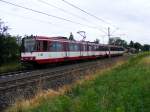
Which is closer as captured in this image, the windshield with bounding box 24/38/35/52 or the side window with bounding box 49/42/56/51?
the windshield with bounding box 24/38/35/52

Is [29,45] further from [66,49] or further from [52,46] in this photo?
[66,49]

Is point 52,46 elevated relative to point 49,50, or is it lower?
elevated

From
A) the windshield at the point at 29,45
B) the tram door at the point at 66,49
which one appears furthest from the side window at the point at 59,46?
the windshield at the point at 29,45

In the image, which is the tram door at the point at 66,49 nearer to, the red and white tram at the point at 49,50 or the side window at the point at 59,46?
the red and white tram at the point at 49,50

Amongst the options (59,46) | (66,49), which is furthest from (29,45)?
(66,49)

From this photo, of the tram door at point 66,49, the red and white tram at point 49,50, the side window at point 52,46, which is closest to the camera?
the red and white tram at point 49,50

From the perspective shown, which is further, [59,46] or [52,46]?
[59,46]

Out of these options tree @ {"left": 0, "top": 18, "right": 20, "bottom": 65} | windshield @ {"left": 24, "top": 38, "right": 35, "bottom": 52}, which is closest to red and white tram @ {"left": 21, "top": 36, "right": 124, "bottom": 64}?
windshield @ {"left": 24, "top": 38, "right": 35, "bottom": 52}

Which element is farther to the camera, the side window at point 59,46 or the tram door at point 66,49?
the tram door at point 66,49

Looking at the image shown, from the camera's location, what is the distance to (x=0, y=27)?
4375cm

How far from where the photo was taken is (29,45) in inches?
1230

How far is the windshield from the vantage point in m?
30.9

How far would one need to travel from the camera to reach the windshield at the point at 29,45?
3088cm

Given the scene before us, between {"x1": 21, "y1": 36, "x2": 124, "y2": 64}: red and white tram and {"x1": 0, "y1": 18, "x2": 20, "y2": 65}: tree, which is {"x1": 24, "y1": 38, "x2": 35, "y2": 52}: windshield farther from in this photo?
{"x1": 0, "y1": 18, "x2": 20, "y2": 65}: tree
